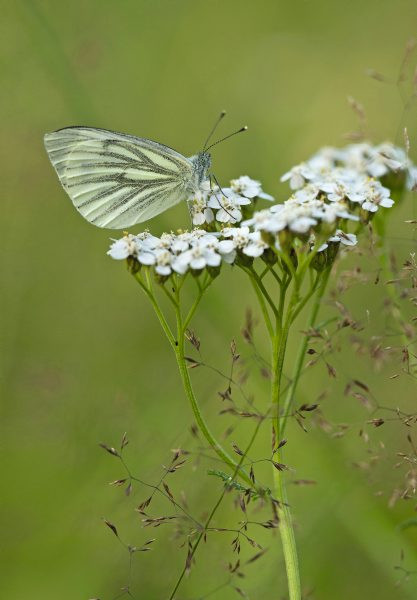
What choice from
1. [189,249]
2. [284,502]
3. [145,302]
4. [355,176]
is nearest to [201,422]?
[284,502]

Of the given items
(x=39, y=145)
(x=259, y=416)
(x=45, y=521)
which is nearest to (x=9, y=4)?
(x=39, y=145)

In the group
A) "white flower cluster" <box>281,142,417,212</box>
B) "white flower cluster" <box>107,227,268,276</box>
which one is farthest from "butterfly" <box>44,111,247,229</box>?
"white flower cluster" <box>107,227,268,276</box>

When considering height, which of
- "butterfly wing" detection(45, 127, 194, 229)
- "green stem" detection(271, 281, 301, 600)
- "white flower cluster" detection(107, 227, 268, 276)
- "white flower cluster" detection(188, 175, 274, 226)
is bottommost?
"green stem" detection(271, 281, 301, 600)

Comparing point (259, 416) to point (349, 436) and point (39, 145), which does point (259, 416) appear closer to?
point (349, 436)

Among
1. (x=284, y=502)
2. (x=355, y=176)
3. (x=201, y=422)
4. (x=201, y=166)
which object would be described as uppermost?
(x=201, y=166)

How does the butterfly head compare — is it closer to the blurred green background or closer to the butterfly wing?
the butterfly wing

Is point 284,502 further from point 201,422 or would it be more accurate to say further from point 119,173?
point 119,173
